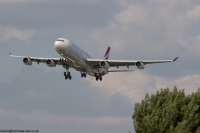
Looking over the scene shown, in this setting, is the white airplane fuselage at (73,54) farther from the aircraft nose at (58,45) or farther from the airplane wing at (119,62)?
the airplane wing at (119,62)

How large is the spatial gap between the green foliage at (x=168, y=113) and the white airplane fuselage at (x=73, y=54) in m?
11.5

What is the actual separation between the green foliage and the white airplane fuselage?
1148 centimetres

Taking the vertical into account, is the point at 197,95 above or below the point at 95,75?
below

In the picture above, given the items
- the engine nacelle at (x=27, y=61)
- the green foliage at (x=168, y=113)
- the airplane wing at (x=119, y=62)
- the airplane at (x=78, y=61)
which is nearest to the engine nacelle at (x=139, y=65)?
the airplane at (x=78, y=61)

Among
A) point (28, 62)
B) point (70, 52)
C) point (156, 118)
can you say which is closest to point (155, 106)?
point (156, 118)

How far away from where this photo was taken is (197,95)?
70812mm

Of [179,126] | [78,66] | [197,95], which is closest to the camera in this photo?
[179,126]

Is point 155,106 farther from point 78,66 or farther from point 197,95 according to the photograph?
point 78,66

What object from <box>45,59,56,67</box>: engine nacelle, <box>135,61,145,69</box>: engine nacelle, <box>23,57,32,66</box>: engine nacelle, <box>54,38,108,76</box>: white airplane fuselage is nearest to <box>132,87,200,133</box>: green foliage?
<box>135,61,145,69</box>: engine nacelle

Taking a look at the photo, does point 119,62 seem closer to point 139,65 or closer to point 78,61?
point 139,65

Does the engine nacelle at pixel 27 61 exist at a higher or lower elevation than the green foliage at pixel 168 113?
higher

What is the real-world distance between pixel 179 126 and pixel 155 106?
24.5ft

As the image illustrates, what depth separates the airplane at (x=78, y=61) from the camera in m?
73.2

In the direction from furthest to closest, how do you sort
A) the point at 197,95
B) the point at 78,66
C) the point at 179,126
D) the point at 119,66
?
the point at 119,66 → the point at 78,66 → the point at 197,95 → the point at 179,126
